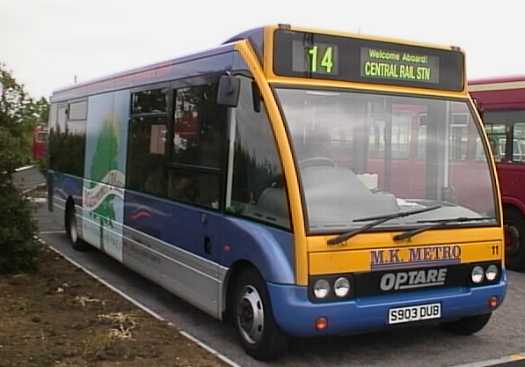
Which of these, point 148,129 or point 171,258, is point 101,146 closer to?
point 148,129

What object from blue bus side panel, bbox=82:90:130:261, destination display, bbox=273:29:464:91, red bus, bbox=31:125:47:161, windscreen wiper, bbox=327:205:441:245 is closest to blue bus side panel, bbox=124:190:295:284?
windscreen wiper, bbox=327:205:441:245

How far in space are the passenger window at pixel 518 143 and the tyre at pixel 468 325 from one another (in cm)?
447

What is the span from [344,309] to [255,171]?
1298mm

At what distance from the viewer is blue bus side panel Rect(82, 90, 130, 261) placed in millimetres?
8758

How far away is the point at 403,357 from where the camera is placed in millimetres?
5812

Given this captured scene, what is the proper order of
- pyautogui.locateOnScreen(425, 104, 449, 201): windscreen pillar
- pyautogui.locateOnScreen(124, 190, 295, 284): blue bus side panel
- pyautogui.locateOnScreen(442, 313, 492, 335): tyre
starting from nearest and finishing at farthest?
1. pyautogui.locateOnScreen(124, 190, 295, 284): blue bus side panel
2. pyautogui.locateOnScreen(425, 104, 449, 201): windscreen pillar
3. pyautogui.locateOnScreen(442, 313, 492, 335): tyre

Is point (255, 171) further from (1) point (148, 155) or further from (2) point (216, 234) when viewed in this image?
(1) point (148, 155)

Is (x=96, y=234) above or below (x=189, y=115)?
below

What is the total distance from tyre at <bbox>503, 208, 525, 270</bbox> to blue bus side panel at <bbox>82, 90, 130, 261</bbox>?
5825 millimetres

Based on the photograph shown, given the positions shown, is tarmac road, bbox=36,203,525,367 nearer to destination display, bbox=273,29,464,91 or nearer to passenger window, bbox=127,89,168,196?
passenger window, bbox=127,89,168,196

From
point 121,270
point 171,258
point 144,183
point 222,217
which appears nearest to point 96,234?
point 121,270

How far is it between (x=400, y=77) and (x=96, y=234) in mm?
5334

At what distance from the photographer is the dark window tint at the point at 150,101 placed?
7.55 m

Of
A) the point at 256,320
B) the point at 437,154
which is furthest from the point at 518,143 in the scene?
the point at 256,320
